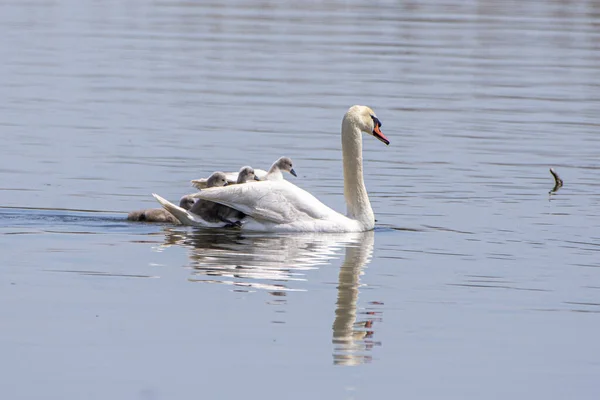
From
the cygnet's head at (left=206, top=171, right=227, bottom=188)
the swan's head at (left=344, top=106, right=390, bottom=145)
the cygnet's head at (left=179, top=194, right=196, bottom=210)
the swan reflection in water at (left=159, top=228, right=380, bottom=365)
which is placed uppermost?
the swan's head at (left=344, top=106, right=390, bottom=145)

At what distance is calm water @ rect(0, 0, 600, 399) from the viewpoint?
8.32 metres

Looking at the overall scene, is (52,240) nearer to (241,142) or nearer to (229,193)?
(229,193)

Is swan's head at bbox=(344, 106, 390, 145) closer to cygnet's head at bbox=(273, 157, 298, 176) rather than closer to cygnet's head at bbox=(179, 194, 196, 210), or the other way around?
cygnet's head at bbox=(273, 157, 298, 176)

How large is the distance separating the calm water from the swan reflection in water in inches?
1.5

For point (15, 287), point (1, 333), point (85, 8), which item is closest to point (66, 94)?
point (15, 287)

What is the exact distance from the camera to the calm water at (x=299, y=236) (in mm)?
8320

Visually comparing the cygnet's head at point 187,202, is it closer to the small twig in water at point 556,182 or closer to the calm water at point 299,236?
the calm water at point 299,236

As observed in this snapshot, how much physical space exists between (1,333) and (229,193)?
4568mm

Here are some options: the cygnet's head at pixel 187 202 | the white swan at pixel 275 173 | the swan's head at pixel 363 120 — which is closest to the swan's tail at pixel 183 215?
the cygnet's head at pixel 187 202

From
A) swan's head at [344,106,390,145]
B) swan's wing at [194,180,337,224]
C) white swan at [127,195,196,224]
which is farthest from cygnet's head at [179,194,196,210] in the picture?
swan's head at [344,106,390,145]

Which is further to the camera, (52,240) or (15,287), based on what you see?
(52,240)

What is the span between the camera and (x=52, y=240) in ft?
40.4

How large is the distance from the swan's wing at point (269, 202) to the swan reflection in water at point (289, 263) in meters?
0.18

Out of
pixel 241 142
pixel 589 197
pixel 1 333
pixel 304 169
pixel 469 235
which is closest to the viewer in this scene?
pixel 1 333
